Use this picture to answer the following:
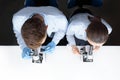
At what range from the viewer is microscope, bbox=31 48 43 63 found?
155 centimetres

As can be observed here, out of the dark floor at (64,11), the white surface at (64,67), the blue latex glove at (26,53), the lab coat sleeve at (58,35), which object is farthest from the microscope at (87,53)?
the dark floor at (64,11)

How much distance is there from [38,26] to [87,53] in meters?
0.44

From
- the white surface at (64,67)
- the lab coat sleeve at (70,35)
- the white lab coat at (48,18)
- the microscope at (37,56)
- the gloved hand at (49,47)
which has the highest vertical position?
the white lab coat at (48,18)

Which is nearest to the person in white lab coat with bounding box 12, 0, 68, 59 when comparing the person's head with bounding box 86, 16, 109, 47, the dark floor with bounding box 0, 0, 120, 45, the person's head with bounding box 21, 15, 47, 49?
the person's head with bounding box 21, 15, 47, 49

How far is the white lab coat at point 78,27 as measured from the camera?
1.45 m

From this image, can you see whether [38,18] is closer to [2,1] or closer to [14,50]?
[14,50]

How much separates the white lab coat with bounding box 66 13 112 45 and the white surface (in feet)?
0.38

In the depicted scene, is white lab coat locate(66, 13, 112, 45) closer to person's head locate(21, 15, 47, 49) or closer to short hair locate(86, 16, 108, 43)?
short hair locate(86, 16, 108, 43)

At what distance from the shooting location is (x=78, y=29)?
1.48 meters

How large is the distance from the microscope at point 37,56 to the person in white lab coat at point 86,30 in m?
0.22

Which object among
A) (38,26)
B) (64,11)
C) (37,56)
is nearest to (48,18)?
(38,26)

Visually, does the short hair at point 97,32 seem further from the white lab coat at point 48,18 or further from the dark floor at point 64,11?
the dark floor at point 64,11

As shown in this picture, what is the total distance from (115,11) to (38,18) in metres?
1.01

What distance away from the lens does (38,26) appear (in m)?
1.31
